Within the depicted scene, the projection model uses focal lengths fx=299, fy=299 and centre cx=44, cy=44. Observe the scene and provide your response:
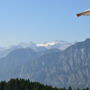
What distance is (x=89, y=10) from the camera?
12.4 meters

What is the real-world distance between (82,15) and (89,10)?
851 mm

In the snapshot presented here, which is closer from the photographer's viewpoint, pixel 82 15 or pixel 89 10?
pixel 89 10

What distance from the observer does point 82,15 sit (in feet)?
43.4
